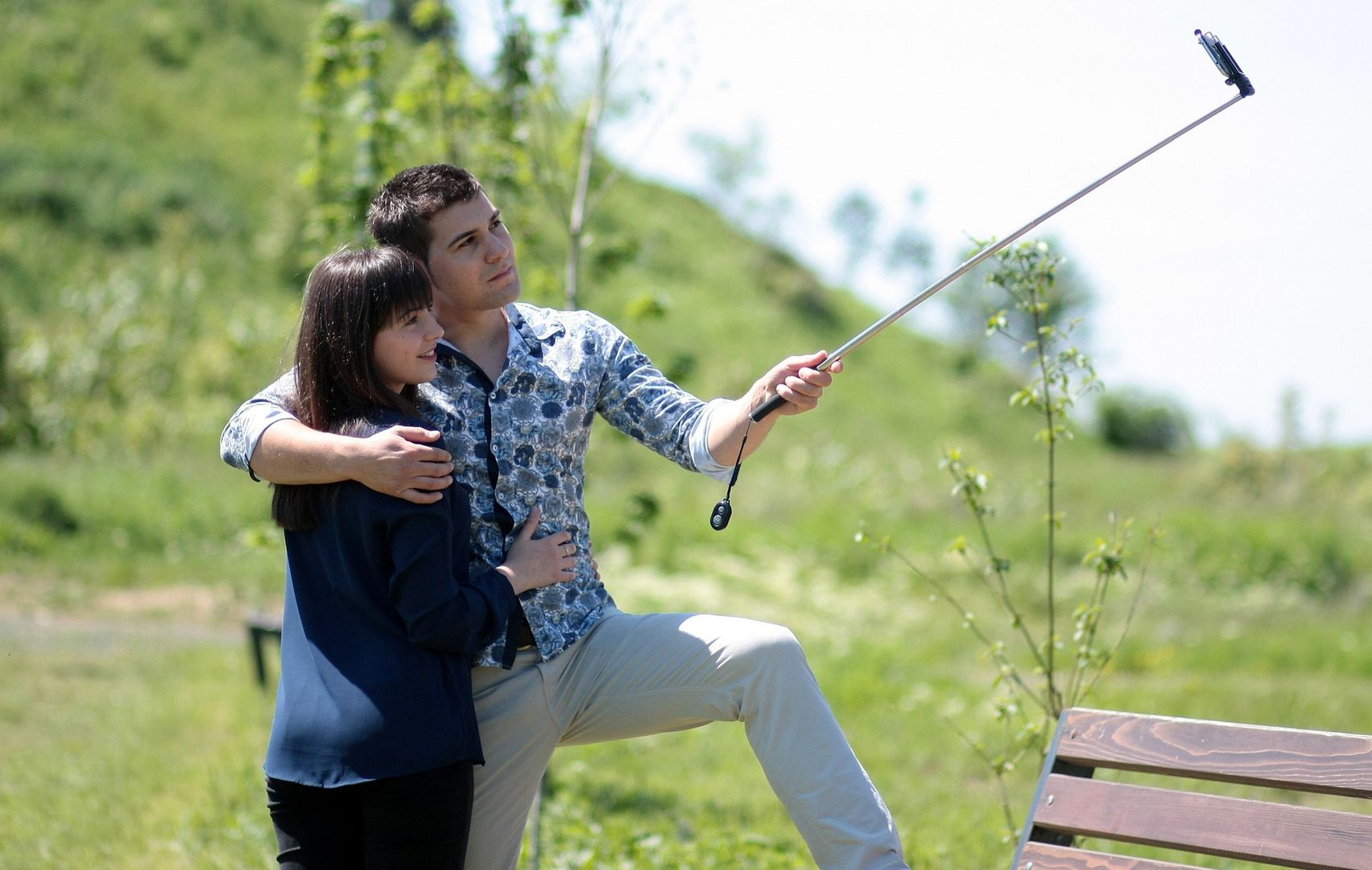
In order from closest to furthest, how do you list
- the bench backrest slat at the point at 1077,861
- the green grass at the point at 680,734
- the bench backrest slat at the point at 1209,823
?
the bench backrest slat at the point at 1209,823 < the bench backrest slat at the point at 1077,861 < the green grass at the point at 680,734

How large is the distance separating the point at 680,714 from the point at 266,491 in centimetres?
672

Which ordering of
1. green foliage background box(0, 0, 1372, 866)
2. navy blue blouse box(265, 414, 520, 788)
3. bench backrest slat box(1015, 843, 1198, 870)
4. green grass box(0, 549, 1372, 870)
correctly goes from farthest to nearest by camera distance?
green foliage background box(0, 0, 1372, 866), green grass box(0, 549, 1372, 870), bench backrest slat box(1015, 843, 1198, 870), navy blue blouse box(265, 414, 520, 788)

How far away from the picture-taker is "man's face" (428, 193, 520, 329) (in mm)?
2857

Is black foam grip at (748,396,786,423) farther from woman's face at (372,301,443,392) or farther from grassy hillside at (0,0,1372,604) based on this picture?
grassy hillside at (0,0,1372,604)

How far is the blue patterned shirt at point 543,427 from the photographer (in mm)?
2818

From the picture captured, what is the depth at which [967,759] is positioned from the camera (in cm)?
721

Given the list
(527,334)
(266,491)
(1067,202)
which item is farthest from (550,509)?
(266,491)

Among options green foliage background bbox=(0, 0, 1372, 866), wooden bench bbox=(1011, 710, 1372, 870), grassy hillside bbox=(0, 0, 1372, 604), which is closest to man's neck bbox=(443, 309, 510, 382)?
green foliage background bbox=(0, 0, 1372, 866)

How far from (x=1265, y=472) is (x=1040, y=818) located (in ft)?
60.4

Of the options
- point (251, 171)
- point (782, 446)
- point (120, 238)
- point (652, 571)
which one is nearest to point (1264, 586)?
point (652, 571)

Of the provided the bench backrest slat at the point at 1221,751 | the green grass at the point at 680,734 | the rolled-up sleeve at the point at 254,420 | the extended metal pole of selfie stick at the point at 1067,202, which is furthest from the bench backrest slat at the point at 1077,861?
the rolled-up sleeve at the point at 254,420

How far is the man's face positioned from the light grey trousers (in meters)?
0.76

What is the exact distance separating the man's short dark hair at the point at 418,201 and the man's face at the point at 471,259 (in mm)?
17

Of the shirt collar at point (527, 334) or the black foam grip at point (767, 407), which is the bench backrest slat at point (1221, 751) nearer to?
the black foam grip at point (767, 407)
